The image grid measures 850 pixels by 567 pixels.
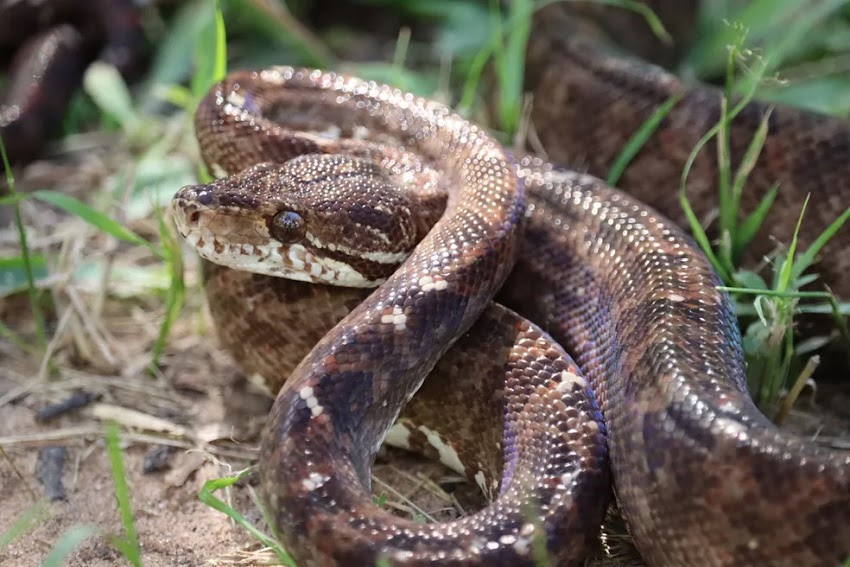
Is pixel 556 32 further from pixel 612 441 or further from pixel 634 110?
pixel 612 441

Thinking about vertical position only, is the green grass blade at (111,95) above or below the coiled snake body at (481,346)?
below

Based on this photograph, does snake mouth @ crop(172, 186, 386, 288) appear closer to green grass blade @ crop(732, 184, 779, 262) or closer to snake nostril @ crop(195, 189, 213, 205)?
snake nostril @ crop(195, 189, 213, 205)

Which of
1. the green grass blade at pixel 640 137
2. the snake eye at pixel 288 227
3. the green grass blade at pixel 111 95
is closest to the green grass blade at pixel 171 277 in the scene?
the snake eye at pixel 288 227

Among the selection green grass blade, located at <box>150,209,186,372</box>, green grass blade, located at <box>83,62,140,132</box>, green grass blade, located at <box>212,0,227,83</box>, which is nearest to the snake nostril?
green grass blade, located at <box>150,209,186,372</box>

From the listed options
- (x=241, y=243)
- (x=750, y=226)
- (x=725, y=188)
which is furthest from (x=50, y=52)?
(x=750, y=226)

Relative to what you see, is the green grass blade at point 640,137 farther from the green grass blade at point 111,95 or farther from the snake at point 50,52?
the snake at point 50,52

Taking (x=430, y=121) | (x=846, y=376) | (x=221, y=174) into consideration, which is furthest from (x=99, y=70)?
(x=846, y=376)
